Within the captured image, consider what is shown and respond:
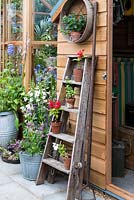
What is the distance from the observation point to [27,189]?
11.7 feet

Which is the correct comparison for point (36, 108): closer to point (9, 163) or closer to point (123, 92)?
point (9, 163)

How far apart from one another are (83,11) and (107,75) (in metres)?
0.75

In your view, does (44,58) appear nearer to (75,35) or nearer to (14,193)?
(75,35)

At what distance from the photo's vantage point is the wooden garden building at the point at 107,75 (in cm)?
341

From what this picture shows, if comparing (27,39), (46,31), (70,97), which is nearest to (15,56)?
(27,39)

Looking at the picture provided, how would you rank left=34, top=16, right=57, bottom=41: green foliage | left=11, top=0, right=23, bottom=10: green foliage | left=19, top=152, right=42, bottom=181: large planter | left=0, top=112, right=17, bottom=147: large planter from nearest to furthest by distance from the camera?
left=19, top=152, right=42, bottom=181: large planter → left=0, top=112, right=17, bottom=147: large planter → left=34, top=16, right=57, bottom=41: green foliage → left=11, top=0, right=23, bottom=10: green foliage

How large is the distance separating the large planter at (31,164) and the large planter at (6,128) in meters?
0.96

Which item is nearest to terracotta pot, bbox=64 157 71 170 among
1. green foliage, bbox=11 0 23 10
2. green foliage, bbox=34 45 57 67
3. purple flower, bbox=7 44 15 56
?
green foliage, bbox=34 45 57 67

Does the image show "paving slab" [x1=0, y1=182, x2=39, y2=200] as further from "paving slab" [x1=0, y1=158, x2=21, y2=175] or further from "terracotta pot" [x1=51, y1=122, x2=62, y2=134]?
"terracotta pot" [x1=51, y1=122, x2=62, y2=134]

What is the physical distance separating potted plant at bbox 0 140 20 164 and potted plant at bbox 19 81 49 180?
0.40m

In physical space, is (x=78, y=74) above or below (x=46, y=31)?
below

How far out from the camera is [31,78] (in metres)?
4.92

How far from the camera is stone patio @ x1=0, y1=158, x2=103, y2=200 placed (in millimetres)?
3404

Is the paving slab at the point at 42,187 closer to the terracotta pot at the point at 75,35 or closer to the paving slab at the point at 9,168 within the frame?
the paving slab at the point at 9,168
